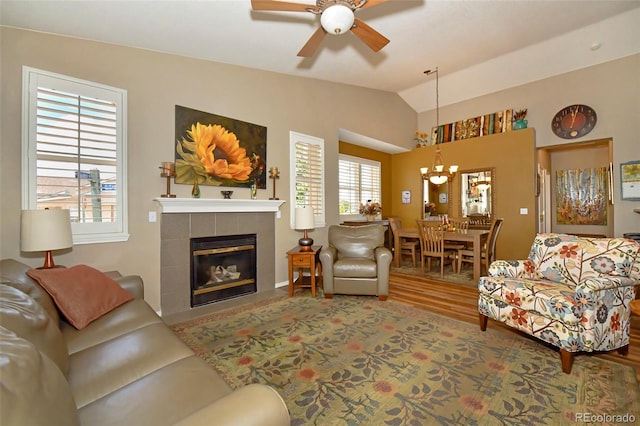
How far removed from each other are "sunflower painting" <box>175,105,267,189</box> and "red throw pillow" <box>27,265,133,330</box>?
1.49m

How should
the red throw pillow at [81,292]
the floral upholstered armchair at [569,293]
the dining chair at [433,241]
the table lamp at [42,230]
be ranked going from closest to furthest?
the red throw pillow at [81,292]
the floral upholstered armchair at [569,293]
the table lamp at [42,230]
the dining chair at [433,241]

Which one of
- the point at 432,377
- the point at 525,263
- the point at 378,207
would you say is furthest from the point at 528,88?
the point at 432,377

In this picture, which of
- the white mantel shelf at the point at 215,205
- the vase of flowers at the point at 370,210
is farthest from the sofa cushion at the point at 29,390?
the vase of flowers at the point at 370,210

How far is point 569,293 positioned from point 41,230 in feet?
13.8

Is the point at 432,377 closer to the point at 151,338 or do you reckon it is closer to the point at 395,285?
the point at 151,338

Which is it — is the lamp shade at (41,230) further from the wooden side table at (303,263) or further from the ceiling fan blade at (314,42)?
the ceiling fan blade at (314,42)

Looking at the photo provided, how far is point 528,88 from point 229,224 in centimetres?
651

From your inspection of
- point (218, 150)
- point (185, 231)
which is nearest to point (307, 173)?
point (218, 150)

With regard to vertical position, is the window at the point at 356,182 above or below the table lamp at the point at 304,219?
above

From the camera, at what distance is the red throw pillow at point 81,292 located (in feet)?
5.82

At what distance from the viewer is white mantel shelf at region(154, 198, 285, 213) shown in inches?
123

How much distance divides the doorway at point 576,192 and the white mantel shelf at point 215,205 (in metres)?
5.83

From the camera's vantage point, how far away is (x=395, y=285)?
4250 mm

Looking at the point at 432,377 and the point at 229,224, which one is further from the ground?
the point at 229,224
